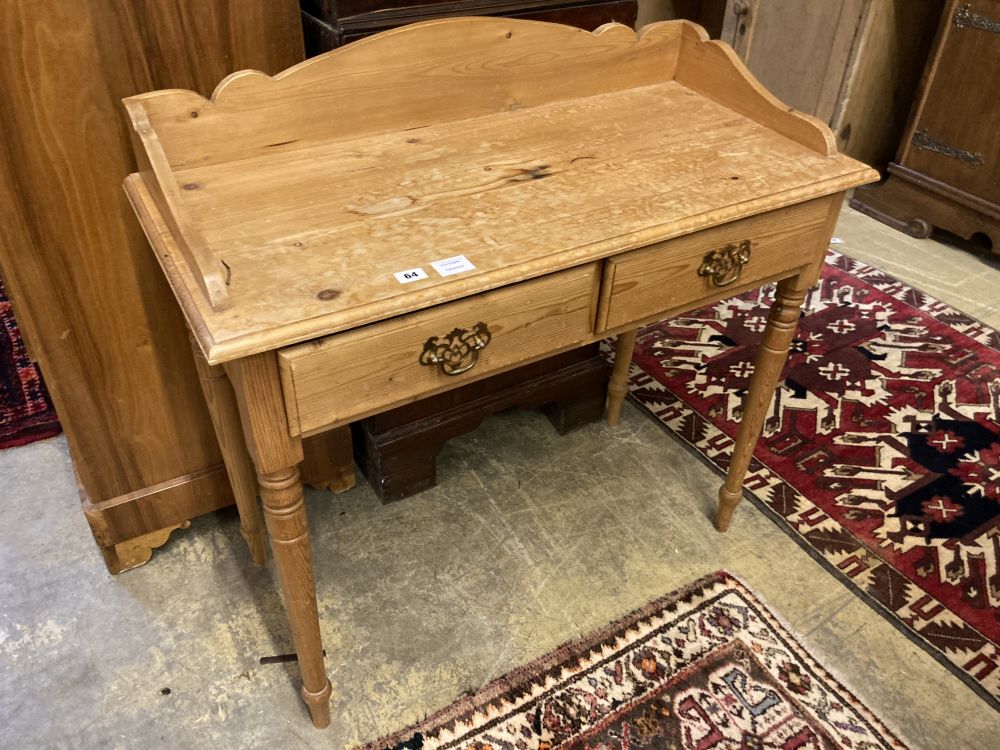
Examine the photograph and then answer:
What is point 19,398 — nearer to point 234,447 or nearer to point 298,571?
point 234,447

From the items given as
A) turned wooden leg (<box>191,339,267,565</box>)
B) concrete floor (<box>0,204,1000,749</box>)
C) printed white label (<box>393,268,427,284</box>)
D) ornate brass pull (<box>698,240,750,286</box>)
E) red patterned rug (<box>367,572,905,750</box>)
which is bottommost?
concrete floor (<box>0,204,1000,749</box>)

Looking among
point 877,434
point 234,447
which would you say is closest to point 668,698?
point 234,447

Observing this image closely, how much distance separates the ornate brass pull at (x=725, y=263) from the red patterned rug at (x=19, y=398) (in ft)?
5.92

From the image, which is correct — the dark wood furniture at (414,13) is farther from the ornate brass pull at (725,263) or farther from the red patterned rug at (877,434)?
the red patterned rug at (877,434)

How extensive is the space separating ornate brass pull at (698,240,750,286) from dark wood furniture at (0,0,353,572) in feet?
2.72

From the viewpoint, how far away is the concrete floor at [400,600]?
157 centimetres

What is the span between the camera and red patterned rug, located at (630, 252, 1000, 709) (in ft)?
6.07

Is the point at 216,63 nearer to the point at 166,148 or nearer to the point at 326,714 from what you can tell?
the point at 166,148

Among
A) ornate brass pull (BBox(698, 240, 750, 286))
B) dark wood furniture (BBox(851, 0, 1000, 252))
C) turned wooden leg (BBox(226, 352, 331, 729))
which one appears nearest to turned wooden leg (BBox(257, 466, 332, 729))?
turned wooden leg (BBox(226, 352, 331, 729))

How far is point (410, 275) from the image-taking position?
1123 millimetres

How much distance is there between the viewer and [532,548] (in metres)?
1.91

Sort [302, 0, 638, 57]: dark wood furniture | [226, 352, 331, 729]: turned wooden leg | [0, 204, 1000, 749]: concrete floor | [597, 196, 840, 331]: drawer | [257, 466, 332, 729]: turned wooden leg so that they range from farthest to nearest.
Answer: [0, 204, 1000, 749]: concrete floor < [302, 0, 638, 57]: dark wood furniture < [597, 196, 840, 331]: drawer < [257, 466, 332, 729]: turned wooden leg < [226, 352, 331, 729]: turned wooden leg

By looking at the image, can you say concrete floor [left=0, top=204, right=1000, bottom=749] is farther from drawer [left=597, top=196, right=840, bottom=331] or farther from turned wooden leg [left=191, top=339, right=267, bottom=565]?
drawer [left=597, top=196, right=840, bottom=331]

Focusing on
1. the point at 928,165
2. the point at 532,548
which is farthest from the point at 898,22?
the point at 532,548
